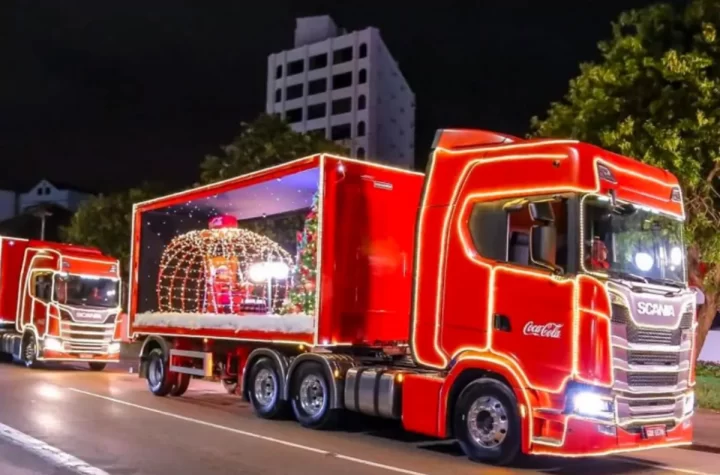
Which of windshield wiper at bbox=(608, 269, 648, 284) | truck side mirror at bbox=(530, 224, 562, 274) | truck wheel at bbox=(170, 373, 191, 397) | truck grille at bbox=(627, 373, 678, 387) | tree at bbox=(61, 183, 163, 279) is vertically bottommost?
truck wheel at bbox=(170, 373, 191, 397)

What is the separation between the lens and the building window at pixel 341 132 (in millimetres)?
80000

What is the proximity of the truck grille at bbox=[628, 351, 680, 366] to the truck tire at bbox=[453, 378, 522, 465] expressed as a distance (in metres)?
1.33

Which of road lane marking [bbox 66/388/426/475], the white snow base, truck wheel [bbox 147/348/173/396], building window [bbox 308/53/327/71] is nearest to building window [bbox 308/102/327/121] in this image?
building window [bbox 308/53/327/71]

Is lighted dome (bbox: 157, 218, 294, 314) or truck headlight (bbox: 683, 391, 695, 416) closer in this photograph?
truck headlight (bbox: 683, 391, 695, 416)

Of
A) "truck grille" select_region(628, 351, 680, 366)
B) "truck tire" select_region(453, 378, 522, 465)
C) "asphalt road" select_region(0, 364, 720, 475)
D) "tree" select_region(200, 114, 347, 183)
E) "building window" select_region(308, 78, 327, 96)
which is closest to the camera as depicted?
"truck grille" select_region(628, 351, 680, 366)

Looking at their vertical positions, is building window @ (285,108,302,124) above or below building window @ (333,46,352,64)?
below

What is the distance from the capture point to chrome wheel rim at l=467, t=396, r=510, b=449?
387 inches

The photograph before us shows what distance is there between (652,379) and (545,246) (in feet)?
6.05

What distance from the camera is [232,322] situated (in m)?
14.5

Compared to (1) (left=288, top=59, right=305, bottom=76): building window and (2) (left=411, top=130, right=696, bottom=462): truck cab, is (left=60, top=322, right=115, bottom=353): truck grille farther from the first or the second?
(1) (left=288, top=59, right=305, bottom=76): building window

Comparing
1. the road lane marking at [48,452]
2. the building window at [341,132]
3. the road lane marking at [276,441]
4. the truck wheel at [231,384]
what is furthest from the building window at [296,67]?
the road lane marking at [48,452]

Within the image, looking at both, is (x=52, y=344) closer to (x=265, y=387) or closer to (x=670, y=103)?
(x=265, y=387)

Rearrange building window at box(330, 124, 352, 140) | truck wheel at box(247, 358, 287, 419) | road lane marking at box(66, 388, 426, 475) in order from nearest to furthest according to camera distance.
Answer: road lane marking at box(66, 388, 426, 475)
truck wheel at box(247, 358, 287, 419)
building window at box(330, 124, 352, 140)

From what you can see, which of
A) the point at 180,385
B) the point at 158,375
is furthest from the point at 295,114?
the point at 180,385
